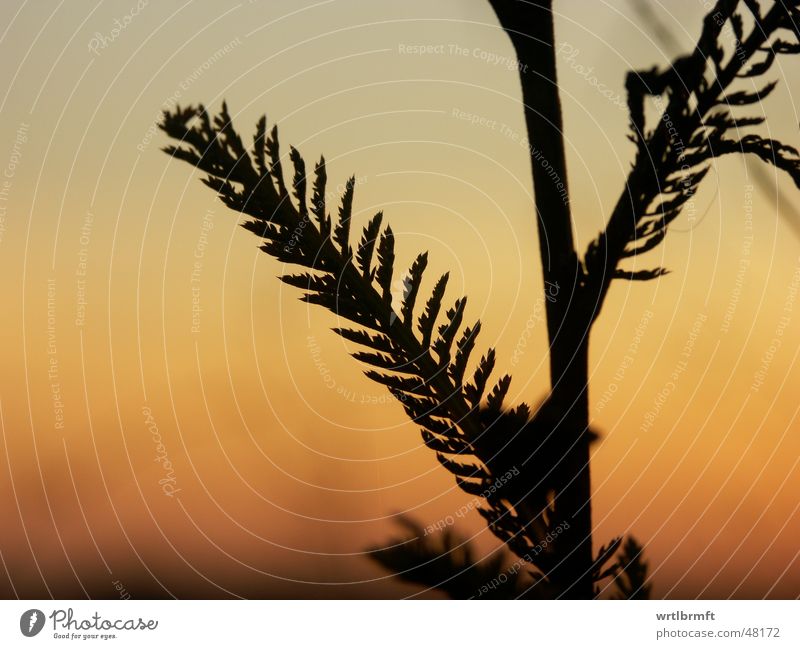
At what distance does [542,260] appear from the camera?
0.65 meters

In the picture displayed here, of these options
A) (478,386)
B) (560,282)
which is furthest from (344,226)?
(560,282)

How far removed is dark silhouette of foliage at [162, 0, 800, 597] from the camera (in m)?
0.36

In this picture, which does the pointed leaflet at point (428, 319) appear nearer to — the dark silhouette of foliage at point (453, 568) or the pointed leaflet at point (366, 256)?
the pointed leaflet at point (366, 256)

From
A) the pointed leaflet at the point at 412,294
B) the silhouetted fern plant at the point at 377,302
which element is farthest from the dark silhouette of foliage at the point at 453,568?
the pointed leaflet at the point at 412,294

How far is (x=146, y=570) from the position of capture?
667mm

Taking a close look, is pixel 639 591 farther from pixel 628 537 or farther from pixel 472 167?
pixel 472 167

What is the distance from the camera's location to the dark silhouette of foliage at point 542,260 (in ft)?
1.19

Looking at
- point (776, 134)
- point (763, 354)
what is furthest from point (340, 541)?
point (776, 134)

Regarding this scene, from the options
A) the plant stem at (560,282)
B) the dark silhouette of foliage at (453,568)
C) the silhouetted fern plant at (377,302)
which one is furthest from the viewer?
the dark silhouette of foliage at (453,568)

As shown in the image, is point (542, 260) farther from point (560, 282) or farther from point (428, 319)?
point (428, 319)

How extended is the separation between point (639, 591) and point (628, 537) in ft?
0.16
